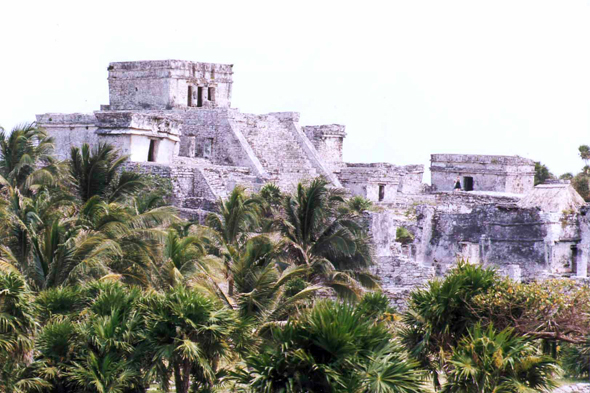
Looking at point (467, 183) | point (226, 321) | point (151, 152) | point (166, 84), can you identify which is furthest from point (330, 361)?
point (467, 183)

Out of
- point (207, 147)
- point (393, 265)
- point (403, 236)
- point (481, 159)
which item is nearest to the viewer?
point (393, 265)

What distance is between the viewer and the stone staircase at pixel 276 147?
2830 cm

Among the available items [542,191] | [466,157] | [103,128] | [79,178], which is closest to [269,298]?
[79,178]

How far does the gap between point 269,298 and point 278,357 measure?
321 cm

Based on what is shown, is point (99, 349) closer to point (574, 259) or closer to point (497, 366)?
point (497, 366)

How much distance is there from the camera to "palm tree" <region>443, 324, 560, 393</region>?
10352 mm

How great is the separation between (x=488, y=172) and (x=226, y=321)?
24440 millimetres

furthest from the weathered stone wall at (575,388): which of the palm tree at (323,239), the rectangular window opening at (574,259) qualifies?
the rectangular window opening at (574,259)

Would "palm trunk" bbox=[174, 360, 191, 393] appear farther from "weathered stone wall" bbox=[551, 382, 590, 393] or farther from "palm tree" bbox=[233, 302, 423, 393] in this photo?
"weathered stone wall" bbox=[551, 382, 590, 393]

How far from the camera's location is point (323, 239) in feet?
60.3

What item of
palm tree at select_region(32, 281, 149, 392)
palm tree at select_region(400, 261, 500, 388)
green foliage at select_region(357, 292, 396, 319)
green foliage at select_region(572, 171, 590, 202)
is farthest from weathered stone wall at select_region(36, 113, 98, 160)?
palm tree at select_region(400, 261, 500, 388)

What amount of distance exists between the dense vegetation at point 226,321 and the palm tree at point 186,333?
0.06ft

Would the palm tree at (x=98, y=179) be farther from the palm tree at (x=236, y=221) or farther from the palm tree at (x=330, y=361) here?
the palm tree at (x=330, y=361)

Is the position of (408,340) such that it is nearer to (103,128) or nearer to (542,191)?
(542,191)
